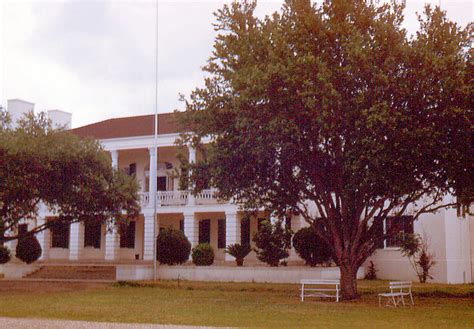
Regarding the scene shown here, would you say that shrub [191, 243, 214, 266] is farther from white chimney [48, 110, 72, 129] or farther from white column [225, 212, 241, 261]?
white chimney [48, 110, 72, 129]

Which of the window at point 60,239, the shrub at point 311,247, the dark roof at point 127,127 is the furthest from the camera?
the window at point 60,239

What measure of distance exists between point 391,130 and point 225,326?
7.73 m

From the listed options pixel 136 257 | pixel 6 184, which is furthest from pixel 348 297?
pixel 136 257

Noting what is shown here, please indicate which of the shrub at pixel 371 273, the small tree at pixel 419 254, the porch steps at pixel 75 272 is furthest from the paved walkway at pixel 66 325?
the shrub at pixel 371 273

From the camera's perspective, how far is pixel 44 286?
31047 mm

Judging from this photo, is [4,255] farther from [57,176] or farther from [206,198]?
[57,176]

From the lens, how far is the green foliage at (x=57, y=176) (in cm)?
2548

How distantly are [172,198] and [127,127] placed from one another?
285 inches

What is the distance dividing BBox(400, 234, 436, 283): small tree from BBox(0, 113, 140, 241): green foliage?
1347 centimetres

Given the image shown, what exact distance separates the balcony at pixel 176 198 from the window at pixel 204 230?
2372 millimetres

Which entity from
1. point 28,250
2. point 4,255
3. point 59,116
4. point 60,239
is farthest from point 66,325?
point 59,116

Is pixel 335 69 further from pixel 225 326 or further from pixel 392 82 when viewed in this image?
pixel 225 326

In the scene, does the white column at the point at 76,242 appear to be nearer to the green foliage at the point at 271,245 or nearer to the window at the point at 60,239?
the window at the point at 60,239

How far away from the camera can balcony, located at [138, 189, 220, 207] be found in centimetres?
4038
